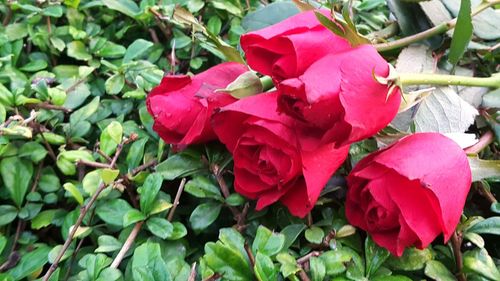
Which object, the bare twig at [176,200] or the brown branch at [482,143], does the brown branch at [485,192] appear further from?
the bare twig at [176,200]

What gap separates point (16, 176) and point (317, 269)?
338mm

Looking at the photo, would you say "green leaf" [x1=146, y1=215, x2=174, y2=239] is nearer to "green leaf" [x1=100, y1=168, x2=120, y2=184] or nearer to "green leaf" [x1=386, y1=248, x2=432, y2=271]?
"green leaf" [x1=100, y1=168, x2=120, y2=184]

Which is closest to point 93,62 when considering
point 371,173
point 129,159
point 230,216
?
point 129,159

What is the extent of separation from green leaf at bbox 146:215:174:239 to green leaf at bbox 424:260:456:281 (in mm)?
242

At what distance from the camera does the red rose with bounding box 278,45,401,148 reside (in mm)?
482

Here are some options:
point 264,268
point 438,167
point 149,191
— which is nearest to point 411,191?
point 438,167

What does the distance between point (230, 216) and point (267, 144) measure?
0.12 meters

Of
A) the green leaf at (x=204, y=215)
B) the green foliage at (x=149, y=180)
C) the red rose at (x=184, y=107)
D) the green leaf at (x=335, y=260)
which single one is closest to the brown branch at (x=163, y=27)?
the green foliage at (x=149, y=180)

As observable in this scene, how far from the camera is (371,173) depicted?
546 mm

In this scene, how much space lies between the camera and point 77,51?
798 mm

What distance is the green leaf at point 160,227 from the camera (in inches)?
22.4

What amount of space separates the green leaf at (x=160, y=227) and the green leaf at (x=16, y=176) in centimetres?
15

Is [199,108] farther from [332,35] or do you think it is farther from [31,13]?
[31,13]

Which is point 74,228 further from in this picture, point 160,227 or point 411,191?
point 411,191
